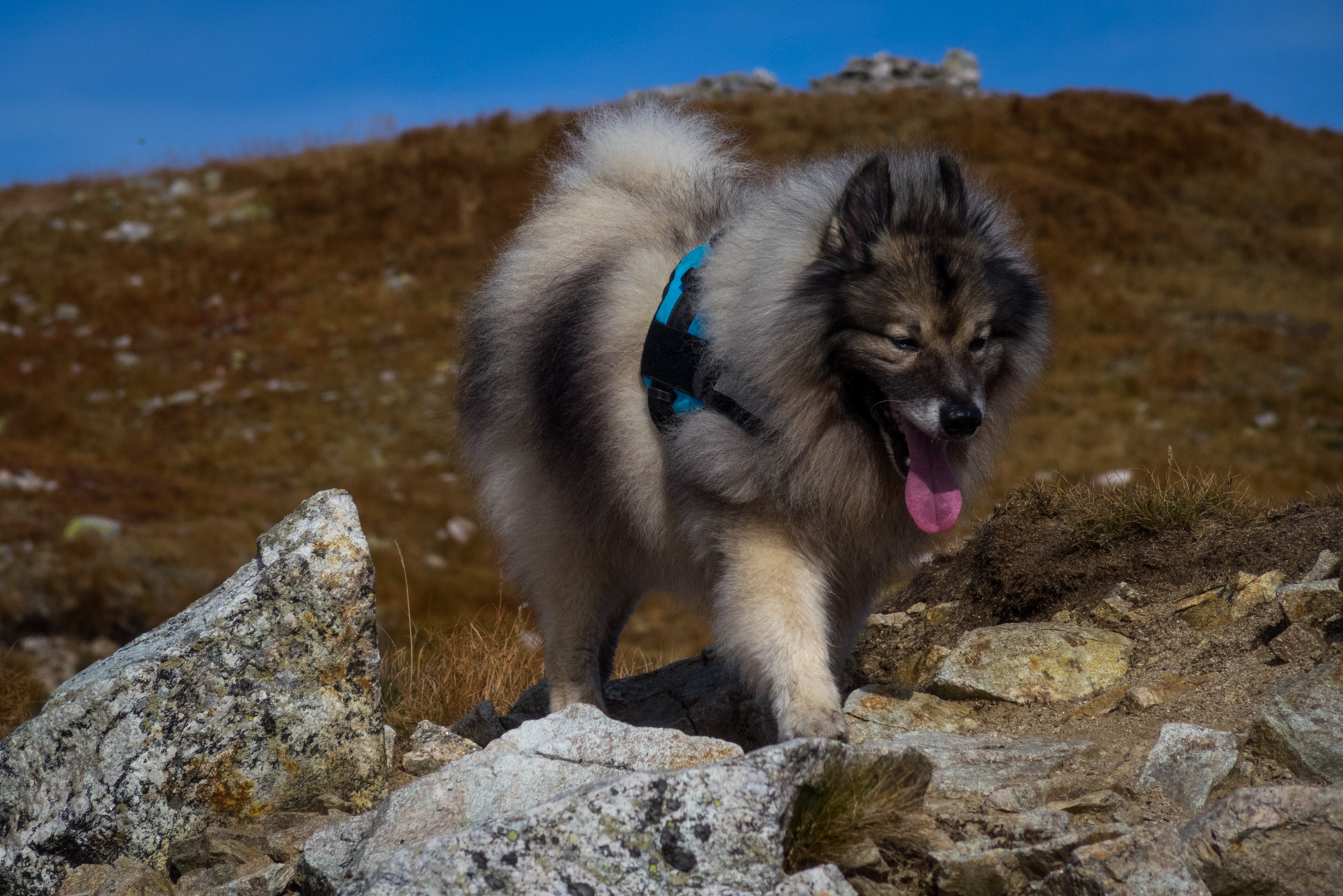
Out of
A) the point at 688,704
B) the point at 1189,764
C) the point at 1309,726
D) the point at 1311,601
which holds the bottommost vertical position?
the point at 688,704

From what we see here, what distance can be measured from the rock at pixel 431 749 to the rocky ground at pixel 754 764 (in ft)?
0.05

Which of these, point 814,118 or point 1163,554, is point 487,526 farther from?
point 814,118

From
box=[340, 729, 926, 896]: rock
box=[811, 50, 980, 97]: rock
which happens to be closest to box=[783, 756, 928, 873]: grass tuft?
box=[340, 729, 926, 896]: rock

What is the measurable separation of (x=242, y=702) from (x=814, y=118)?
22.5 meters

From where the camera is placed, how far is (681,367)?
11.3ft

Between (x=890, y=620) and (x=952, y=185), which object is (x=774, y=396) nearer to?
(x=952, y=185)

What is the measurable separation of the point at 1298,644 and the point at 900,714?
128cm

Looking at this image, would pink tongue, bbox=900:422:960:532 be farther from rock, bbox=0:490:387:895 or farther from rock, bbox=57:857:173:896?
rock, bbox=57:857:173:896

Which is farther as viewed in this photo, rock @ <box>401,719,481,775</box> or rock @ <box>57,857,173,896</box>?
rock @ <box>401,719,481,775</box>

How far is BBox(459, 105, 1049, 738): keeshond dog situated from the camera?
3131 mm

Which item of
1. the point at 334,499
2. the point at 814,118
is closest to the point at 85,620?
the point at 334,499

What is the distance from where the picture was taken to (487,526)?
187 inches

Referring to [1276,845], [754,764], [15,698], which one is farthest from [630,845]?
[15,698]

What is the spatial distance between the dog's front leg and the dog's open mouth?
41 centimetres
